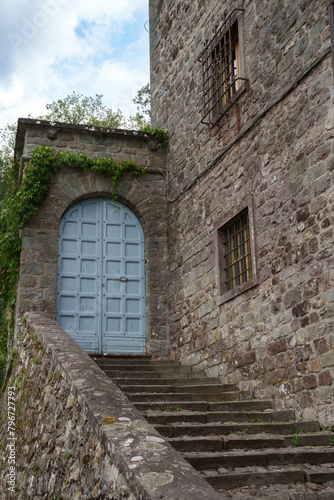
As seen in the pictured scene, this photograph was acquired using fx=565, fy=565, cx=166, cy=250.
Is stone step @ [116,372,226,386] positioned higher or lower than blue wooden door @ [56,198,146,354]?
lower

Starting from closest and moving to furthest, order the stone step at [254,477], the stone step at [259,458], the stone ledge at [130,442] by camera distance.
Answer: the stone ledge at [130,442], the stone step at [254,477], the stone step at [259,458]

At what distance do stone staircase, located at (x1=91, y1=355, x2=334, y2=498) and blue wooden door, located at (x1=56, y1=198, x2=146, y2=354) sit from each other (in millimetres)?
1918

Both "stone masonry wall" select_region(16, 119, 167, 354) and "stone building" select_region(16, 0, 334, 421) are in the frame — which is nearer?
"stone building" select_region(16, 0, 334, 421)

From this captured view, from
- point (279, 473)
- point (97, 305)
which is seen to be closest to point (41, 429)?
point (279, 473)

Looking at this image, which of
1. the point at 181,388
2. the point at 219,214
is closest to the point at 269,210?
the point at 219,214

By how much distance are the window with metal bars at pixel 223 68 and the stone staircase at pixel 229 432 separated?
3.73 metres

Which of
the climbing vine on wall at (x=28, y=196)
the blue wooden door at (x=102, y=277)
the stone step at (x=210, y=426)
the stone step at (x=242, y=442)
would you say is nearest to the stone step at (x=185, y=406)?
the stone step at (x=210, y=426)

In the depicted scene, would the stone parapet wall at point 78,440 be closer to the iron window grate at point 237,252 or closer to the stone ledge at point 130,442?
the stone ledge at point 130,442

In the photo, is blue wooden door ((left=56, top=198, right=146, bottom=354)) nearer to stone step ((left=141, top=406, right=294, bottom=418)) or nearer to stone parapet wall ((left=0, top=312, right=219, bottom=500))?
stone parapet wall ((left=0, top=312, right=219, bottom=500))

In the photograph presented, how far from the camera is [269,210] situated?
6.28 m

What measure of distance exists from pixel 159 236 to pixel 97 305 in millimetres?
1567

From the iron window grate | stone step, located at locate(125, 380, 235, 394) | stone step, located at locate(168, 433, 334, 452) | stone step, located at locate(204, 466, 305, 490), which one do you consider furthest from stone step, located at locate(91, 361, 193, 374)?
stone step, located at locate(204, 466, 305, 490)

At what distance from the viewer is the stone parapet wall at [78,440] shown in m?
2.78

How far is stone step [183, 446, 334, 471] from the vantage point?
4168 mm
